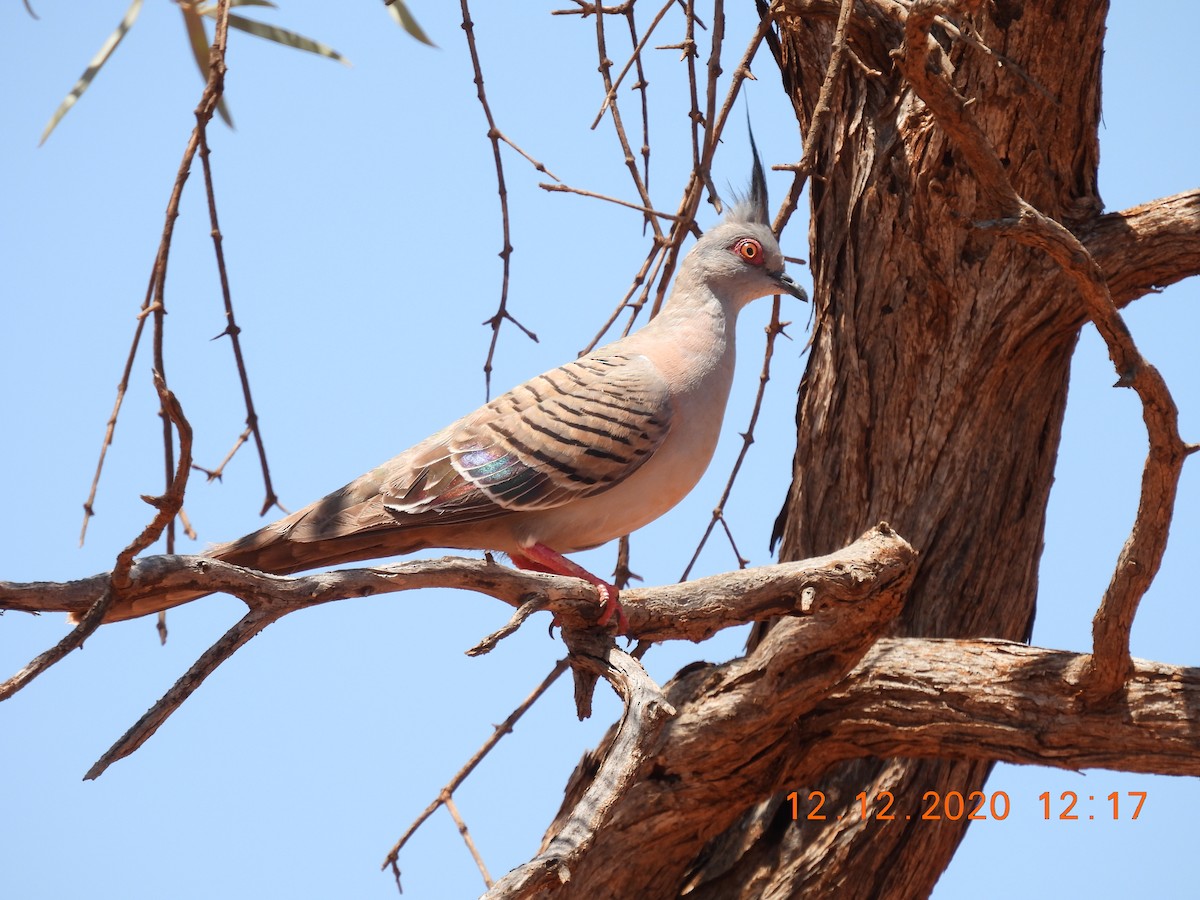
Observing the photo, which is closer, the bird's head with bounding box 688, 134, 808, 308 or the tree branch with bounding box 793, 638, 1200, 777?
the tree branch with bounding box 793, 638, 1200, 777

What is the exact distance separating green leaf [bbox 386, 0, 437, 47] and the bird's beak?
1437 mm

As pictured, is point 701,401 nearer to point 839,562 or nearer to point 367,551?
point 839,562

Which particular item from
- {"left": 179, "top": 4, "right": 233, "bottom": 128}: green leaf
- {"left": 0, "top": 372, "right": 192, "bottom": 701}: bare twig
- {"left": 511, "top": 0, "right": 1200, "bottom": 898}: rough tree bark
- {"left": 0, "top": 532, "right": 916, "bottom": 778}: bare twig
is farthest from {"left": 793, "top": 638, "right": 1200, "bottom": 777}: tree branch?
{"left": 179, "top": 4, "right": 233, "bottom": 128}: green leaf

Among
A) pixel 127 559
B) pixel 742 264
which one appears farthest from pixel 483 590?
pixel 742 264

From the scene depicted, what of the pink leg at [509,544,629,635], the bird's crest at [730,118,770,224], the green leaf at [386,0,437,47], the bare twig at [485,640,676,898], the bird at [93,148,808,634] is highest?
the green leaf at [386,0,437,47]

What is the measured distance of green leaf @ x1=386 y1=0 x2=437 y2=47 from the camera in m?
4.17

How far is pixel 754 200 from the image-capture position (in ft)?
15.6

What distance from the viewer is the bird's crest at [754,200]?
4.74 meters

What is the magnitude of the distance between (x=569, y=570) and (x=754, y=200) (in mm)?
1703

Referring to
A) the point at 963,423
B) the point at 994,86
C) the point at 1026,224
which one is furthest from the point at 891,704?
the point at 994,86

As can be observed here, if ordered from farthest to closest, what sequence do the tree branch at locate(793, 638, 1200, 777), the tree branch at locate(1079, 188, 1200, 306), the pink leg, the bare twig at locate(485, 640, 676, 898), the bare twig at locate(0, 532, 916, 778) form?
1. the tree branch at locate(1079, 188, 1200, 306)
2. the tree branch at locate(793, 638, 1200, 777)
3. the pink leg
4. the bare twig at locate(0, 532, 916, 778)
5. the bare twig at locate(485, 640, 676, 898)

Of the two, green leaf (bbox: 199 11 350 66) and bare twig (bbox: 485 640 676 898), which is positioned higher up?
green leaf (bbox: 199 11 350 66)

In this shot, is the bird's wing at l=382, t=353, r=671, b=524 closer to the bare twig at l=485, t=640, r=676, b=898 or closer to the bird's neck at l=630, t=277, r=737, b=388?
the bird's neck at l=630, t=277, r=737, b=388

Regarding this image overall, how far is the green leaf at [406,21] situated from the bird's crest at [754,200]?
49.7 inches
